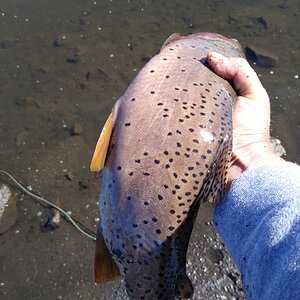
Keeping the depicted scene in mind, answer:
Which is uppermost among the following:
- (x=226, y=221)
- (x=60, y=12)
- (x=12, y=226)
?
(x=226, y=221)

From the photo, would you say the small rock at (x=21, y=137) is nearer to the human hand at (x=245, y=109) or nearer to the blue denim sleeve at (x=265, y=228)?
the human hand at (x=245, y=109)

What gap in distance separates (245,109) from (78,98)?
3830 mm

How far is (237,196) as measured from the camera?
246 centimetres

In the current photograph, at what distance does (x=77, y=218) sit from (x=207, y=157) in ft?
9.25

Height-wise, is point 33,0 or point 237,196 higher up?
point 237,196

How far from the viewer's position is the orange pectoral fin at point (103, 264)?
265cm

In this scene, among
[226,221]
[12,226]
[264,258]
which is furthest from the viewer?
[12,226]

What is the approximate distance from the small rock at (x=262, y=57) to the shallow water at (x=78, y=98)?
5.0 inches

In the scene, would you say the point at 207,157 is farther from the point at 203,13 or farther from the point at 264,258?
the point at 203,13

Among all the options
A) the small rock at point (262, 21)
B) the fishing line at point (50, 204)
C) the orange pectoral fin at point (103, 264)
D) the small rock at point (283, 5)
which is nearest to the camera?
the orange pectoral fin at point (103, 264)

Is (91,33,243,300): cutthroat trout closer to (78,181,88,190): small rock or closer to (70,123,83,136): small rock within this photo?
(78,181,88,190): small rock

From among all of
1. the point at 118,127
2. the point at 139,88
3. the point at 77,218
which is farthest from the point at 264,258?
the point at 77,218

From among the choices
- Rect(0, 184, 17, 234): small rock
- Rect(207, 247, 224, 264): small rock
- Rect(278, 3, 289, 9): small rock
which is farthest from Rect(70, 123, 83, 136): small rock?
Rect(278, 3, 289, 9): small rock

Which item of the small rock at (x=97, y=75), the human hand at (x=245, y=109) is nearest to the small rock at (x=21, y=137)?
the small rock at (x=97, y=75)
